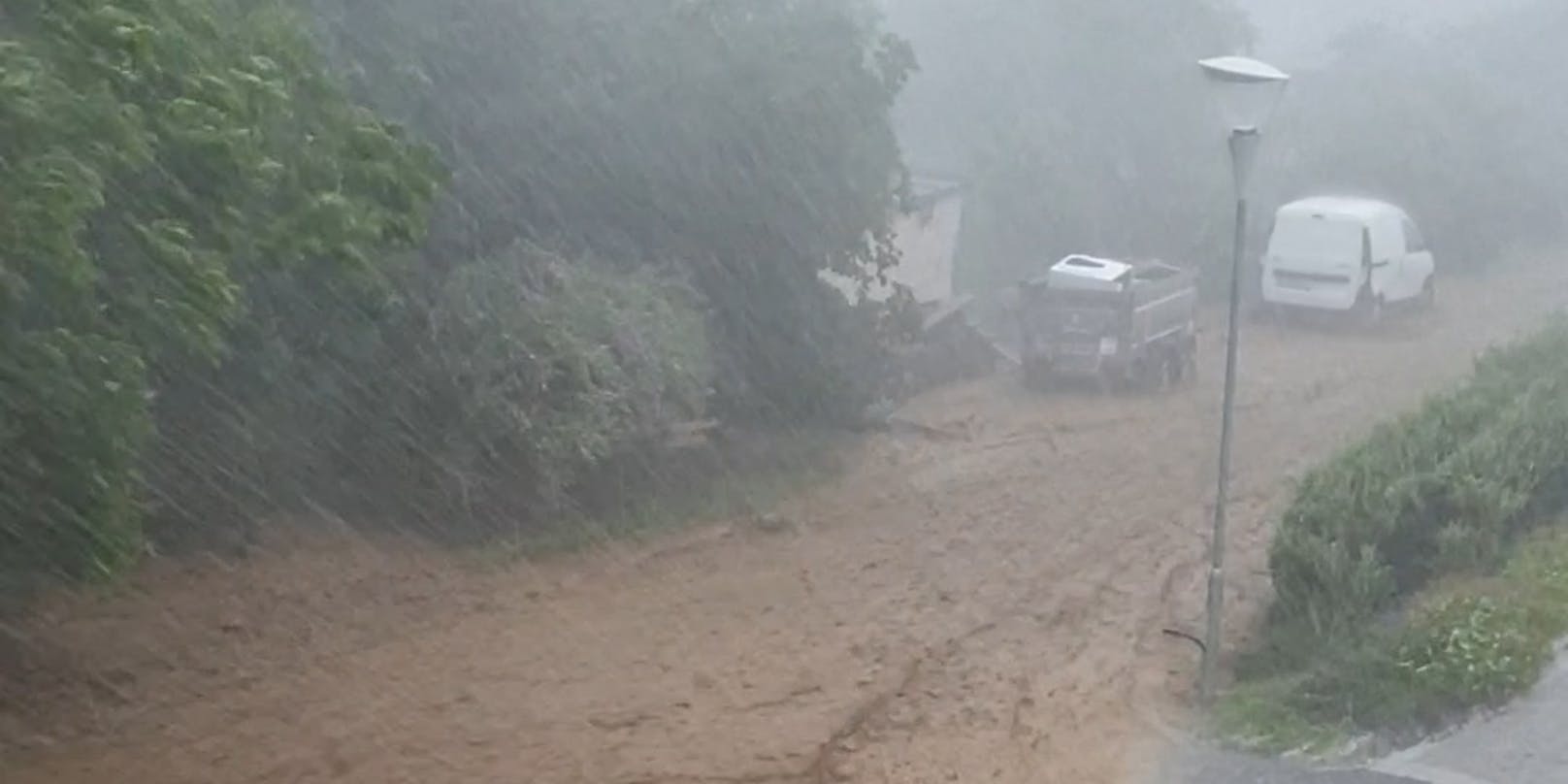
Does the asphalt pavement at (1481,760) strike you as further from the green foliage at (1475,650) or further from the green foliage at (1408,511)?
the green foliage at (1408,511)

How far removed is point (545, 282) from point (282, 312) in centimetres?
243

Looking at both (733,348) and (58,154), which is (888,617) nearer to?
(733,348)

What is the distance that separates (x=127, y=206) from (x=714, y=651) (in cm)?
519

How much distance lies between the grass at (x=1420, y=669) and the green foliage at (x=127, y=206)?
5.46 m

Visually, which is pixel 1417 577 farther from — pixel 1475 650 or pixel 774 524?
pixel 774 524

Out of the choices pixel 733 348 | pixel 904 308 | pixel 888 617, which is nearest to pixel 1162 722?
pixel 888 617

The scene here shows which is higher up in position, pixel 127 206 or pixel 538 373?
pixel 127 206

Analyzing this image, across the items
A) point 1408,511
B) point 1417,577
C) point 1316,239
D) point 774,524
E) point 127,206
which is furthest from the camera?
point 1316,239

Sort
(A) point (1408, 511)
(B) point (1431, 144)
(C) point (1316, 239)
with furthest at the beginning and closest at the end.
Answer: (B) point (1431, 144) → (C) point (1316, 239) → (A) point (1408, 511)

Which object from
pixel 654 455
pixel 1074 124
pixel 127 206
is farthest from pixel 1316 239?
Result: pixel 127 206

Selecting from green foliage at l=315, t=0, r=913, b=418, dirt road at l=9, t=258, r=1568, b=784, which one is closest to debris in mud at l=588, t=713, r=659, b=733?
dirt road at l=9, t=258, r=1568, b=784

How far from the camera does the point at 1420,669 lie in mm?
9406

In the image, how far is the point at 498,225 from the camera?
15852mm

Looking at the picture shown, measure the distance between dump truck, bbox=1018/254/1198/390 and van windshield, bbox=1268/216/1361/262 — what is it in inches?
183
